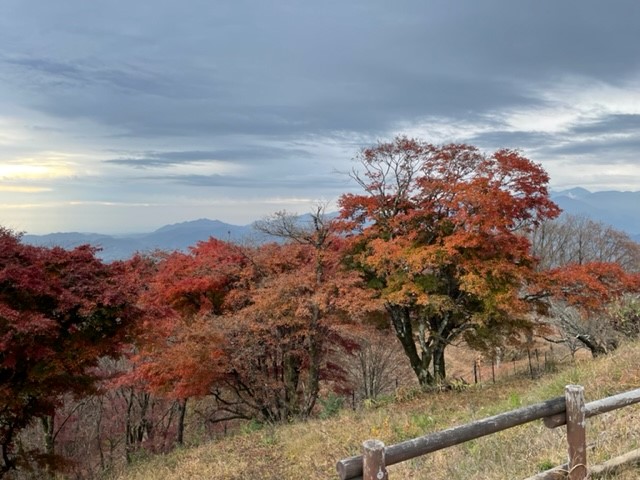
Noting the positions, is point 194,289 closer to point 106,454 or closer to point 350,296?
point 350,296

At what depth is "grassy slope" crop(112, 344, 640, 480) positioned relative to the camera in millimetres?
6020

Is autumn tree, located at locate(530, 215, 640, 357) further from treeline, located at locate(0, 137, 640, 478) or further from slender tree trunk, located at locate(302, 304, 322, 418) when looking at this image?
slender tree trunk, located at locate(302, 304, 322, 418)

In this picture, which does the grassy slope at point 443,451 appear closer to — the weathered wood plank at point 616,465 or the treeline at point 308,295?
the weathered wood plank at point 616,465

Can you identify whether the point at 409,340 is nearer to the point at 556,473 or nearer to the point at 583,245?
the point at 556,473

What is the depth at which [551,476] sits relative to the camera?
484 centimetres


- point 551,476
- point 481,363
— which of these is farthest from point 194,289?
point 481,363

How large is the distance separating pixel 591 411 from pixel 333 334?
12.2 metres

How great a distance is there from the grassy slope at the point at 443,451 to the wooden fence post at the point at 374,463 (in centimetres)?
224

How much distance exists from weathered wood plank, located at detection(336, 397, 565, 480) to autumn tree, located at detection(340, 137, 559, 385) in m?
9.43

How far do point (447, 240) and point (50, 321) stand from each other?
34.0 ft

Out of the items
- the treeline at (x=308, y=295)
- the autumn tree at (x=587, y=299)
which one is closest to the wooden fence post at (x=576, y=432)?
the treeline at (x=308, y=295)

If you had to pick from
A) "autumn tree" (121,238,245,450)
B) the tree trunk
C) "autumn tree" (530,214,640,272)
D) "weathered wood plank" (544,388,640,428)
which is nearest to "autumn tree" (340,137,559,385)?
the tree trunk

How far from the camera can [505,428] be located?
459 cm

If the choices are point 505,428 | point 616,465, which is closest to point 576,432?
point 616,465
